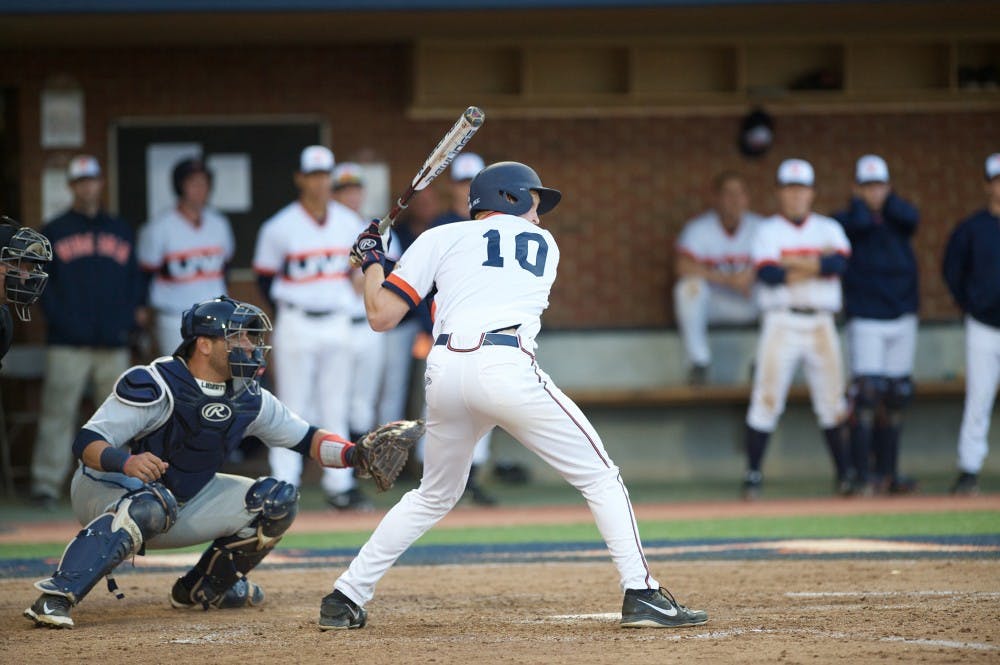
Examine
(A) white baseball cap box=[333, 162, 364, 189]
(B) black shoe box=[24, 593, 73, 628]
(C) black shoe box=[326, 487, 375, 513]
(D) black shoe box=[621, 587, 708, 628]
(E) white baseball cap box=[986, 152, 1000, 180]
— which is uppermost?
(E) white baseball cap box=[986, 152, 1000, 180]

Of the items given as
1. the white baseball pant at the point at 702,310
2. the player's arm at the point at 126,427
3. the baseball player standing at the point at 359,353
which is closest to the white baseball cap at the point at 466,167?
the baseball player standing at the point at 359,353

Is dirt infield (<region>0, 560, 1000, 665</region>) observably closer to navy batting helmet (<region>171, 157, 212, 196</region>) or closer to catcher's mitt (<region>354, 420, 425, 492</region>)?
catcher's mitt (<region>354, 420, 425, 492</region>)

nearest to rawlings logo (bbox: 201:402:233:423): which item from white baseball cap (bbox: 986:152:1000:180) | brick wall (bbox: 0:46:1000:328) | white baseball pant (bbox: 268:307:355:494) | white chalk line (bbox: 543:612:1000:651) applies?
white chalk line (bbox: 543:612:1000:651)

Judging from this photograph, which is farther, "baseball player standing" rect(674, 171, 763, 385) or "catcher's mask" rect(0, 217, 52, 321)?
"baseball player standing" rect(674, 171, 763, 385)

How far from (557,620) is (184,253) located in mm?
5532

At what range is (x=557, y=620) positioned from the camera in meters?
5.25

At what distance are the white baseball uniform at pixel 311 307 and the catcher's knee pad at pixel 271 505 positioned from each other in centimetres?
346

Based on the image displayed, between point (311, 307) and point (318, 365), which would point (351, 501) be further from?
point (311, 307)

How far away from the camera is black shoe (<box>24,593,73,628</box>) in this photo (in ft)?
16.8

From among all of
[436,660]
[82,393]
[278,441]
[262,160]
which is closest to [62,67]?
[262,160]

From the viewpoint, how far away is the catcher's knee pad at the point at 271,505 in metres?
5.52

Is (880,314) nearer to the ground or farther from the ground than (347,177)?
nearer to the ground

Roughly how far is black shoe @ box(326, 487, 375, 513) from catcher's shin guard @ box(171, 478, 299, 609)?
361cm

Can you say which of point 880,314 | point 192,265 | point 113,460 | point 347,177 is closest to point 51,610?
point 113,460
